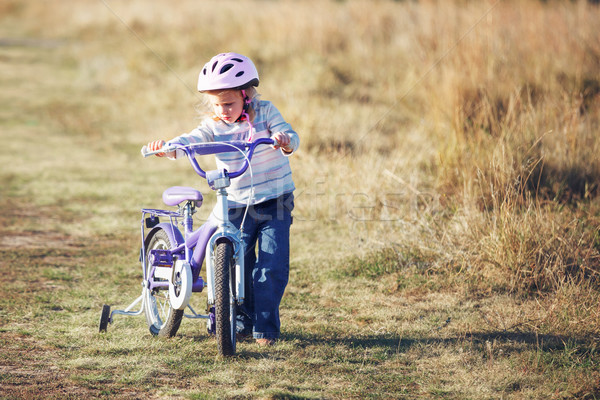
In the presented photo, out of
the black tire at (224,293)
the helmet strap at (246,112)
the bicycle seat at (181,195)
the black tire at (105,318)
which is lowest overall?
the black tire at (105,318)

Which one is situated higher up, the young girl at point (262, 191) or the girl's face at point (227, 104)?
the girl's face at point (227, 104)

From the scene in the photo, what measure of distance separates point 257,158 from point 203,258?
25.4 inches

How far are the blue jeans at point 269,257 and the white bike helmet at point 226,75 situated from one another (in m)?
0.71

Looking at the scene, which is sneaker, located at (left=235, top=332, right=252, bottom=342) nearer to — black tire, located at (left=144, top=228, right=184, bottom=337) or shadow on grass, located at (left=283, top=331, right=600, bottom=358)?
shadow on grass, located at (left=283, top=331, right=600, bottom=358)

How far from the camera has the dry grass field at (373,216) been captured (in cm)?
→ 368

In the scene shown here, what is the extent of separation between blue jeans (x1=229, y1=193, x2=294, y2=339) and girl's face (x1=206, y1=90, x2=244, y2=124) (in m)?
0.54

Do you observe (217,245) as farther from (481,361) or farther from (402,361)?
(481,361)

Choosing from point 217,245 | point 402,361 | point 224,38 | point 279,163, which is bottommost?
point 402,361

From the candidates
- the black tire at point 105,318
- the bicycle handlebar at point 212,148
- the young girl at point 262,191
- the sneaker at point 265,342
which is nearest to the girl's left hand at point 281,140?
the bicycle handlebar at point 212,148

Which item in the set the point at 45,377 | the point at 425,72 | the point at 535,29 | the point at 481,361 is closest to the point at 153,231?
the point at 45,377

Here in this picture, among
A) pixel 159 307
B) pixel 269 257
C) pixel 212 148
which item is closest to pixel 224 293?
pixel 269 257

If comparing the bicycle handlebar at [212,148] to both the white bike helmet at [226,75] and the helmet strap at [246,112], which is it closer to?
the helmet strap at [246,112]

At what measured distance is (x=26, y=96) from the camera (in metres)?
14.1

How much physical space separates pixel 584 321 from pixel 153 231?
8.56ft
